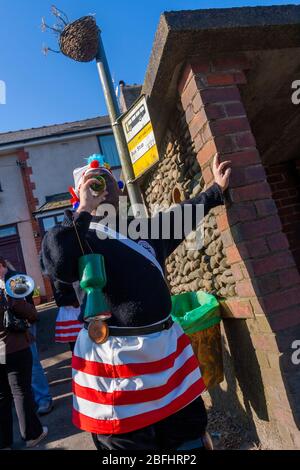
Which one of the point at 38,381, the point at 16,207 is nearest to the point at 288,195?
the point at 38,381

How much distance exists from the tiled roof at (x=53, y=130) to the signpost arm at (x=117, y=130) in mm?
12830

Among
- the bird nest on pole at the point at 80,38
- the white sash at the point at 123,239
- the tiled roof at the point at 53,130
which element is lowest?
the white sash at the point at 123,239

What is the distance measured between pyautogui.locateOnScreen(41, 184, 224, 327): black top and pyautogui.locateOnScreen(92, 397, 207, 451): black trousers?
0.50 meters

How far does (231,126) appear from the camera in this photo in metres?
2.54

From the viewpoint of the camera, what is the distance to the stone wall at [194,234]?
9.77 feet

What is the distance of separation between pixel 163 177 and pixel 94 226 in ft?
8.03

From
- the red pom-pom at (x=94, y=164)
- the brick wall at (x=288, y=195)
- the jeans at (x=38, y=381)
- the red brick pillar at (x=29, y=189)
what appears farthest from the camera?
the red brick pillar at (x=29, y=189)

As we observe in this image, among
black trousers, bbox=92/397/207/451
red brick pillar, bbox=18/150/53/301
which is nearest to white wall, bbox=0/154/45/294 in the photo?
red brick pillar, bbox=18/150/53/301

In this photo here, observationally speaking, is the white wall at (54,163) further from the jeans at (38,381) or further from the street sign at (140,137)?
the street sign at (140,137)

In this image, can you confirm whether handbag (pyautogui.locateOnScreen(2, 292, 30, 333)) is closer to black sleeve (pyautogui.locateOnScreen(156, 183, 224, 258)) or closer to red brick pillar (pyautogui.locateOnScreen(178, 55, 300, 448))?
black sleeve (pyautogui.locateOnScreen(156, 183, 224, 258))

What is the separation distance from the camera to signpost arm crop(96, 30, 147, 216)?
334 centimetres

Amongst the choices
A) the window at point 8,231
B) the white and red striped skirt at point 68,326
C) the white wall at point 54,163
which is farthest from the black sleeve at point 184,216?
the window at point 8,231

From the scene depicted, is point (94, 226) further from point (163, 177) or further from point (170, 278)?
point (170, 278)

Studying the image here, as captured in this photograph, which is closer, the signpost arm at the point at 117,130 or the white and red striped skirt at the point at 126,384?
the white and red striped skirt at the point at 126,384
